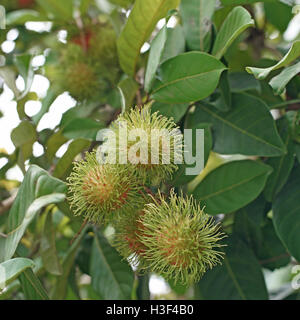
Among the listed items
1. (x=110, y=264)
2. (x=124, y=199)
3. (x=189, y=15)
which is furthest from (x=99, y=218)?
(x=189, y=15)

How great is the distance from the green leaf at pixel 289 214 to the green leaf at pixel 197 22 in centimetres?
40

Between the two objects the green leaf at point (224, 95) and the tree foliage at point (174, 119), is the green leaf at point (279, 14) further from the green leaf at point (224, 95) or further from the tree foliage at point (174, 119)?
the green leaf at point (224, 95)

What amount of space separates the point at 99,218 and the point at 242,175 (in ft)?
→ 1.14

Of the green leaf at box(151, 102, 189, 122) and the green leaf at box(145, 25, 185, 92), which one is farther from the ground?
the green leaf at box(145, 25, 185, 92)

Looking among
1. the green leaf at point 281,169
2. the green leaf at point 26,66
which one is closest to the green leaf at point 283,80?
the green leaf at point 281,169

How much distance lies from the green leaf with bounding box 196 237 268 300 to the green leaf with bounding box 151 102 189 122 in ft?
1.33

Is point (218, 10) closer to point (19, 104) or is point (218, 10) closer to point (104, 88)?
point (104, 88)

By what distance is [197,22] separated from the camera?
1.05 m

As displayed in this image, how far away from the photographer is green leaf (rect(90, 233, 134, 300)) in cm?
109

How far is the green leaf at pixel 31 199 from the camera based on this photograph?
78 cm

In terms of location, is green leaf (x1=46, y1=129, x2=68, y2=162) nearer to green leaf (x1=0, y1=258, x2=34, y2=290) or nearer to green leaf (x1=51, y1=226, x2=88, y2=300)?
green leaf (x1=51, y1=226, x2=88, y2=300)

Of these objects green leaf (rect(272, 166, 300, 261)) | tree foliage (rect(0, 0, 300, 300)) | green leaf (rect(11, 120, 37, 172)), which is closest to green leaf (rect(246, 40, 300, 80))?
tree foliage (rect(0, 0, 300, 300))

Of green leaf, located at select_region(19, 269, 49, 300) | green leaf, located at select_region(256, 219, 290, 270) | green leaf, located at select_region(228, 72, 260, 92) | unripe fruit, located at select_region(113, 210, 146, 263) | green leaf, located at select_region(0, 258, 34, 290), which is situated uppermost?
green leaf, located at select_region(228, 72, 260, 92)
